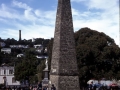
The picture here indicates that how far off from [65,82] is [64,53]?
2610 mm

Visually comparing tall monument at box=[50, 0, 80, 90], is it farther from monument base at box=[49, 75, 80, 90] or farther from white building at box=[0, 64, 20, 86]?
white building at box=[0, 64, 20, 86]

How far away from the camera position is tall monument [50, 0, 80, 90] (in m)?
26.6

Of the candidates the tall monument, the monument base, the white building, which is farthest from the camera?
the white building

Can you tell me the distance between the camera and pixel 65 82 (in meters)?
26.7

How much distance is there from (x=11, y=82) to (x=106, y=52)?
38167 millimetres

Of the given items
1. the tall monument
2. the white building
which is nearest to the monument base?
the tall monument

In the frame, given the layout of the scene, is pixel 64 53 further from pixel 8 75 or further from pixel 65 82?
pixel 8 75

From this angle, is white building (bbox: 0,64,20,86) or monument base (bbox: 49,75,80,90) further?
white building (bbox: 0,64,20,86)

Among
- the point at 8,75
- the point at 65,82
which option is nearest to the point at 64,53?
the point at 65,82

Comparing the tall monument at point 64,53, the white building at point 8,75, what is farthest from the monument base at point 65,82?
the white building at point 8,75

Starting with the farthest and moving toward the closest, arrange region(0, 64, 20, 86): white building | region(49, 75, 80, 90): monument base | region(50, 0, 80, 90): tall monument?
region(0, 64, 20, 86): white building < region(50, 0, 80, 90): tall monument < region(49, 75, 80, 90): monument base

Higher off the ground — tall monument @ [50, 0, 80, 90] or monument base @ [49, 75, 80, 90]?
tall monument @ [50, 0, 80, 90]

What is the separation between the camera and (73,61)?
88.9ft

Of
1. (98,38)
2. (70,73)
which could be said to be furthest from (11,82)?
(70,73)
